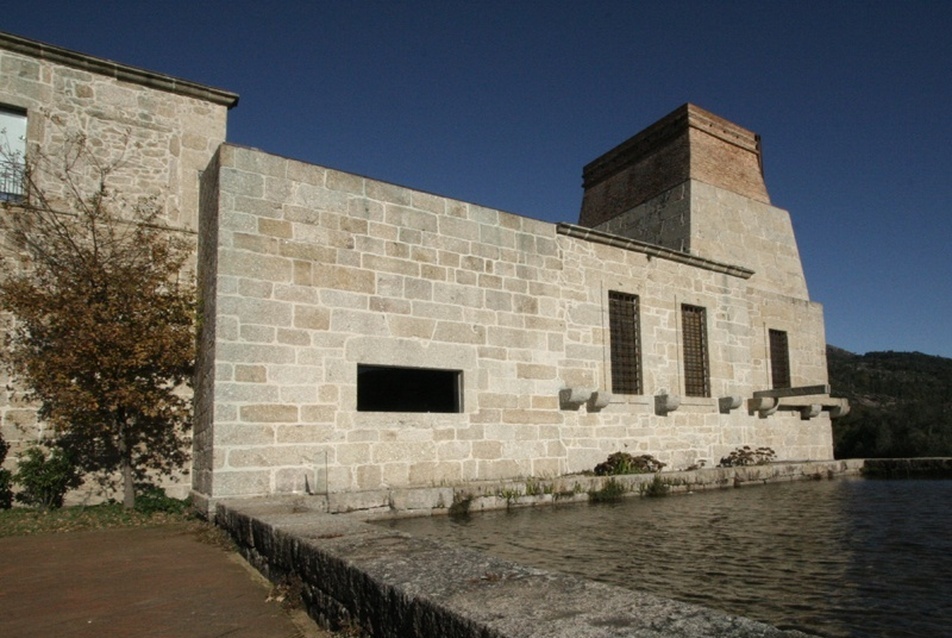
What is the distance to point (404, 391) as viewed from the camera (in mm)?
14055

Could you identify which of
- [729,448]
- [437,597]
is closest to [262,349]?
[437,597]

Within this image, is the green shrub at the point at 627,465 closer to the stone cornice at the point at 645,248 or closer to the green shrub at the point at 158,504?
the stone cornice at the point at 645,248

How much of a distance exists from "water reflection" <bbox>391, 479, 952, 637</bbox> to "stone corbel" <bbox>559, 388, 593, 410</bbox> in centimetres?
172

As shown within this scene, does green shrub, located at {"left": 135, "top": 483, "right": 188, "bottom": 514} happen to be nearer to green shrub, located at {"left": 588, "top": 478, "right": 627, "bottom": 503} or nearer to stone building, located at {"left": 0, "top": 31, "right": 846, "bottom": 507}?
stone building, located at {"left": 0, "top": 31, "right": 846, "bottom": 507}

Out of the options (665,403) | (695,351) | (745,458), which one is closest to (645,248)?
(695,351)

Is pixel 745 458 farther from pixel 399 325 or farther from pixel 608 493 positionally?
pixel 399 325

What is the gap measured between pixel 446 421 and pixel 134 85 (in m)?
6.60

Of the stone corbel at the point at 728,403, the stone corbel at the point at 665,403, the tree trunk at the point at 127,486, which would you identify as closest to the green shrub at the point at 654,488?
the stone corbel at the point at 665,403

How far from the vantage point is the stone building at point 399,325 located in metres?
7.47

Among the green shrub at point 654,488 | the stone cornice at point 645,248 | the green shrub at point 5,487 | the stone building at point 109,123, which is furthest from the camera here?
the stone cornice at point 645,248

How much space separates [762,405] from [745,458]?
145 centimetres

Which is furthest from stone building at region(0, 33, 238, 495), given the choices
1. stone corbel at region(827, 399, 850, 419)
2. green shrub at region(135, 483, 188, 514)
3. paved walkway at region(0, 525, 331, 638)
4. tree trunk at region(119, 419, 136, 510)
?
stone corbel at region(827, 399, 850, 419)

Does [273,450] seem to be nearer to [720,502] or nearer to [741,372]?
[720,502]

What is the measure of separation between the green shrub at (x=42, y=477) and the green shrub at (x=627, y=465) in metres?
7.11
